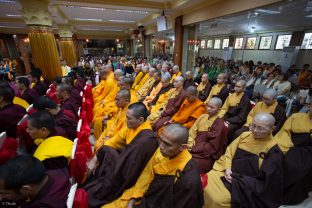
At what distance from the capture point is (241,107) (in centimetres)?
391

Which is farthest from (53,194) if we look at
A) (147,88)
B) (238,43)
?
(238,43)

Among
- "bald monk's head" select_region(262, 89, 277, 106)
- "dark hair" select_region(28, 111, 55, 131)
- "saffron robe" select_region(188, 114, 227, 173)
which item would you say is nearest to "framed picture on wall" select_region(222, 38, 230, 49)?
"bald monk's head" select_region(262, 89, 277, 106)

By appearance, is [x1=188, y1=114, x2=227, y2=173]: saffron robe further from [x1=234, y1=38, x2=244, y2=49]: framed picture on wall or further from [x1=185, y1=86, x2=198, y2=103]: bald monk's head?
[x1=234, y1=38, x2=244, y2=49]: framed picture on wall

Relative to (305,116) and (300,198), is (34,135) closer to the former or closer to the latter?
(300,198)

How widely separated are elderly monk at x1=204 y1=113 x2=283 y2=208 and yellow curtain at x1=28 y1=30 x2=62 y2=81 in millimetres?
6217

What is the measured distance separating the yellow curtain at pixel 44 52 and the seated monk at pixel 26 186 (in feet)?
19.0

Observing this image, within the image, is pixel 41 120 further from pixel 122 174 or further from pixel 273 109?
pixel 273 109

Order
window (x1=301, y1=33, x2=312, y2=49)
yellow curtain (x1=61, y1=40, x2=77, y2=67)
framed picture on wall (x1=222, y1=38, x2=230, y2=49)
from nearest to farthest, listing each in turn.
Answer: window (x1=301, y1=33, x2=312, y2=49), framed picture on wall (x1=222, y1=38, x2=230, y2=49), yellow curtain (x1=61, y1=40, x2=77, y2=67)

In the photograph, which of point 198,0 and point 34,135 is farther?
point 198,0

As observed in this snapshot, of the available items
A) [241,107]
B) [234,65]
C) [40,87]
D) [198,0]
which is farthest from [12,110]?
[234,65]

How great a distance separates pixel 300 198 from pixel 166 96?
3.27 metres

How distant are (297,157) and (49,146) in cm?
306

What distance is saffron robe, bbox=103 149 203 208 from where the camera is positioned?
150 cm

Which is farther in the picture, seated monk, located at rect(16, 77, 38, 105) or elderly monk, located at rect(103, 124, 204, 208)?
seated monk, located at rect(16, 77, 38, 105)
